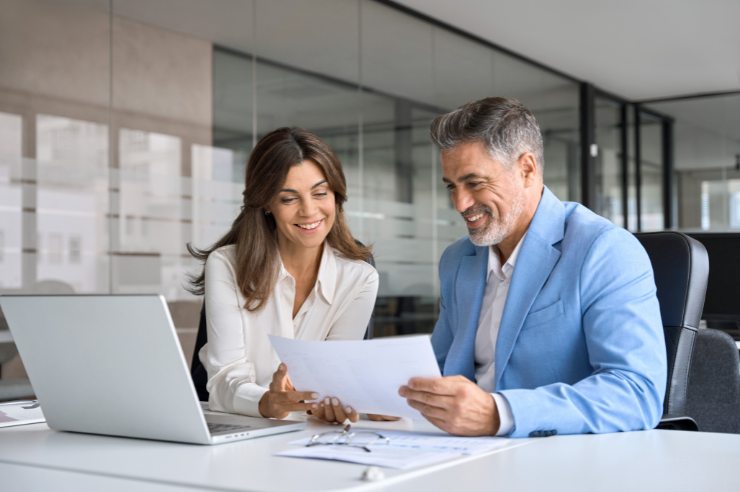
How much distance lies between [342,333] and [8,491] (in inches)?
48.9

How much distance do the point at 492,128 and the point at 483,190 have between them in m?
0.13

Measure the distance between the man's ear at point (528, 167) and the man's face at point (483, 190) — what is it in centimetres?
1

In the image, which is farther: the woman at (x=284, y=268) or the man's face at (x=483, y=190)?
the woman at (x=284, y=268)

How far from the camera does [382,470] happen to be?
4.23 feet

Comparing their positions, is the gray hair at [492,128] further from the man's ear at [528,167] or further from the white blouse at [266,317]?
the white blouse at [266,317]

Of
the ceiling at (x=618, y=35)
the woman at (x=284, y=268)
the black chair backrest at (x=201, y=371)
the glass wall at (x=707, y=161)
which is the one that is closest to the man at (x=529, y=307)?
the woman at (x=284, y=268)

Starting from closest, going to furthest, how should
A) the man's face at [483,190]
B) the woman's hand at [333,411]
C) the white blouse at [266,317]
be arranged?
1. the woman's hand at [333,411]
2. the man's face at [483,190]
3. the white blouse at [266,317]

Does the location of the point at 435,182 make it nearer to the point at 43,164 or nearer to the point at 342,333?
the point at 43,164

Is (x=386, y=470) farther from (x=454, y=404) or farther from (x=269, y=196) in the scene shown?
(x=269, y=196)

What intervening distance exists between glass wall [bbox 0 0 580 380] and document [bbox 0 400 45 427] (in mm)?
2117

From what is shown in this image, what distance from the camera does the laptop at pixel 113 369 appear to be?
1492 mm

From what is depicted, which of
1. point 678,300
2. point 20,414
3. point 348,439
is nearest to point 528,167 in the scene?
point 678,300

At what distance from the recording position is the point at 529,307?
1888mm

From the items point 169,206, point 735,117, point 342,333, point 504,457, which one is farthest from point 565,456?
point 735,117
